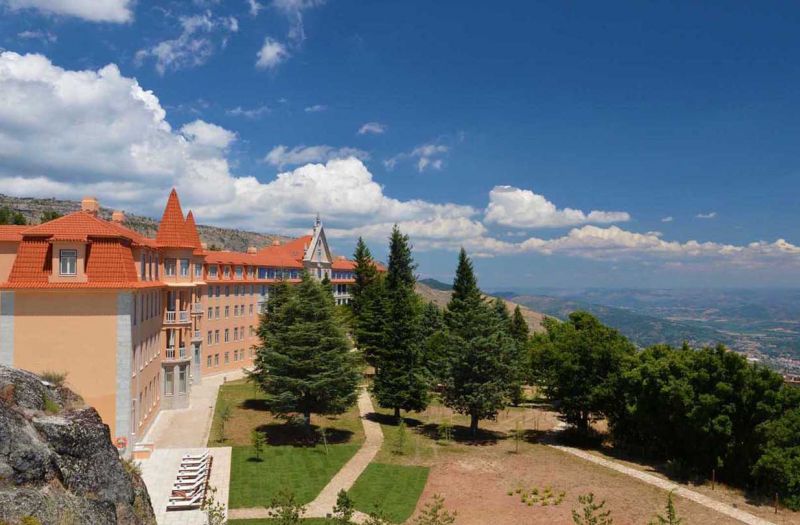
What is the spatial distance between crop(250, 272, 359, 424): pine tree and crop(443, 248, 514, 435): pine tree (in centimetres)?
750

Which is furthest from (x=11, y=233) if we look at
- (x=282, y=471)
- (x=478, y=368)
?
(x=478, y=368)

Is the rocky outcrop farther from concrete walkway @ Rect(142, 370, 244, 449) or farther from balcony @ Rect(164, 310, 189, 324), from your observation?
balcony @ Rect(164, 310, 189, 324)

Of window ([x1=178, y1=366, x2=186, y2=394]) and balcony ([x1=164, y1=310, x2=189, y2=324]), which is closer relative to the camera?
balcony ([x1=164, y1=310, x2=189, y2=324])

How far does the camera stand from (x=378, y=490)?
79.3ft

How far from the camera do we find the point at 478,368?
1378 inches

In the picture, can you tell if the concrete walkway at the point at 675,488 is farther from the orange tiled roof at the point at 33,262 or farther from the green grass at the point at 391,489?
the orange tiled roof at the point at 33,262

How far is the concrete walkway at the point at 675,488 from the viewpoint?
2227 cm

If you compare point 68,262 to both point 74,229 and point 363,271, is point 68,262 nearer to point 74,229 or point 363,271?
point 74,229

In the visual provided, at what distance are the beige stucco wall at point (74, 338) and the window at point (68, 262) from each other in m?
1.01

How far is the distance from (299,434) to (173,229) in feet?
56.5

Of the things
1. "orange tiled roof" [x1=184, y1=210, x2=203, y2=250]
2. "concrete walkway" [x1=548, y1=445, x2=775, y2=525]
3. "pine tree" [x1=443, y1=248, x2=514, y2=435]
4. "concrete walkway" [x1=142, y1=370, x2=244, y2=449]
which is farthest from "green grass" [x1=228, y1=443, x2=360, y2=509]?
"orange tiled roof" [x1=184, y1=210, x2=203, y2=250]

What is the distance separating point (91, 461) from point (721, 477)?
101 ft

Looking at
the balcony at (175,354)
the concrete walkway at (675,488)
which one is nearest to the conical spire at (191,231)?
the balcony at (175,354)

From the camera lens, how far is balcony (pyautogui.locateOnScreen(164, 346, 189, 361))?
37062mm
